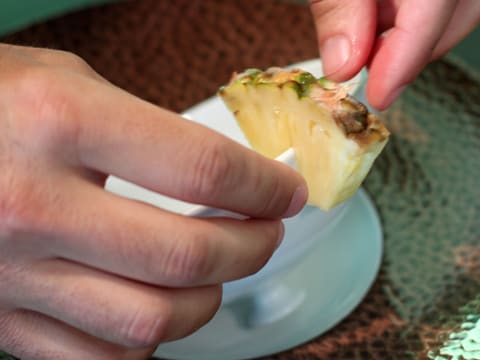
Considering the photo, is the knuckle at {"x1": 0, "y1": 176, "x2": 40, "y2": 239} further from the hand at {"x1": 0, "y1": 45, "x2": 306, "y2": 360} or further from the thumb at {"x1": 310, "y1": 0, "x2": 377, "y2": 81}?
the thumb at {"x1": 310, "y1": 0, "x2": 377, "y2": 81}

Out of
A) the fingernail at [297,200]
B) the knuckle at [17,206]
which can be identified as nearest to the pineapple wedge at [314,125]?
the fingernail at [297,200]

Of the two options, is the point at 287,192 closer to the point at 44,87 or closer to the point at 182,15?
the point at 44,87

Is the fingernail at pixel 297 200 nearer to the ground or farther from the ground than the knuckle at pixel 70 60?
nearer to the ground

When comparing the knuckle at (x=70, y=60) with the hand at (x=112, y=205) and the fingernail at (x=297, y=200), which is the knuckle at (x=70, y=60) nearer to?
the hand at (x=112, y=205)

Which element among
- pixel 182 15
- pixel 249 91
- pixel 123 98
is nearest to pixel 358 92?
pixel 249 91

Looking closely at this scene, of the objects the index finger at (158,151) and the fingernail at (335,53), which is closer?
the index finger at (158,151)

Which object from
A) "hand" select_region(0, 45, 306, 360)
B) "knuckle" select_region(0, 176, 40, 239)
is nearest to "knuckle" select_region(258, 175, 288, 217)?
"hand" select_region(0, 45, 306, 360)

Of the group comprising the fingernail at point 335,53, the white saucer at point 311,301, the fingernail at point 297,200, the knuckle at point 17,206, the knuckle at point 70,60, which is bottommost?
the white saucer at point 311,301

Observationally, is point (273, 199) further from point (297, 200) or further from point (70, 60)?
point (70, 60)
